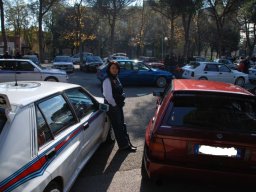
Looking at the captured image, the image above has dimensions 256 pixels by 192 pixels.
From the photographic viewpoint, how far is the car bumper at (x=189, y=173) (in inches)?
152

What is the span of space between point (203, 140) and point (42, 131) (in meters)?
1.83

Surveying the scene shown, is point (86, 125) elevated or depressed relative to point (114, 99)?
depressed

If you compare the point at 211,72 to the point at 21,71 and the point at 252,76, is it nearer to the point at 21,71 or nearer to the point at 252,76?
the point at 252,76

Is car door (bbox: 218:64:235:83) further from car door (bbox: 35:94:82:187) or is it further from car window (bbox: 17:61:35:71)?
car door (bbox: 35:94:82:187)

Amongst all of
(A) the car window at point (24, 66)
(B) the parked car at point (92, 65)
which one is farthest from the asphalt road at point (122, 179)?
(B) the parked car at point (92, 65)

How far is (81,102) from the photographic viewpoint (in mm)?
A: 5066

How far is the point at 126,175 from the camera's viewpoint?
5043 millimetres

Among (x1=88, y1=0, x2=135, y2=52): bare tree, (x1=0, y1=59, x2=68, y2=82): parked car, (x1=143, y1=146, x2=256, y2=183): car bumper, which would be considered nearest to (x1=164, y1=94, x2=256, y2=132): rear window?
(x1=143, y1=146, x2=256, y2=183): car bumper

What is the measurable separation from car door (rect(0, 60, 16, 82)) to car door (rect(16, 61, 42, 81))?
0.73 ft

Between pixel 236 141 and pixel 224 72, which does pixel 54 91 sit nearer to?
pixel 236 141

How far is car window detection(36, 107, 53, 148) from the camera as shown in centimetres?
325

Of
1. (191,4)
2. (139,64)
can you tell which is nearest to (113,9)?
(191,4)

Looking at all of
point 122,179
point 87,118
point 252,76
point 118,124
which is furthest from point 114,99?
point 252,76

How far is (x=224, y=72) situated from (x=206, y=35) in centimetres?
3931
